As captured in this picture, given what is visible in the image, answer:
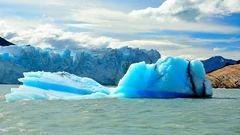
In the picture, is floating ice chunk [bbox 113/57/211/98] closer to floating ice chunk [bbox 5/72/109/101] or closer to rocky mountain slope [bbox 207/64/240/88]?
floating ice chunk [bbox 5/72/109/101]

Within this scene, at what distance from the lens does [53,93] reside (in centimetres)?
3167

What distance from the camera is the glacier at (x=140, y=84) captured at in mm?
31828

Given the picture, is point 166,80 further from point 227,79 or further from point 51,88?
point 227,79

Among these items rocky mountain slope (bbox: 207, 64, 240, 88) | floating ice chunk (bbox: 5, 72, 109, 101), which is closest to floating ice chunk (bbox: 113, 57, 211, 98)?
floating ice chunk (bbox: 5, 72, 109, 101)

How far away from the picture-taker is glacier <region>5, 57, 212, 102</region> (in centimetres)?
3183

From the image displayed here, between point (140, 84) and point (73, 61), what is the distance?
5052cm

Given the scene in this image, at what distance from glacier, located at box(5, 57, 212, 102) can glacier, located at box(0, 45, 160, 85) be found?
145 ft

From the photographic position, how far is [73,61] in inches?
3275

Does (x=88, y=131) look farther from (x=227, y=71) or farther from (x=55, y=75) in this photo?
(x=227, y=71)

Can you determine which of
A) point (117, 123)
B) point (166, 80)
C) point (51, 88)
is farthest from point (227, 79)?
point (117, 123)

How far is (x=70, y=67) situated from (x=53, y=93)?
51678 mm

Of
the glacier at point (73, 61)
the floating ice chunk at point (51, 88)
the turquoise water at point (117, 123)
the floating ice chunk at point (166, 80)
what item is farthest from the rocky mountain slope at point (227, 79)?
the turquoise water at point (117, 123)

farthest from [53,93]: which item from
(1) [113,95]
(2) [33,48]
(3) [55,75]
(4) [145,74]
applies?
(2) [33,48]

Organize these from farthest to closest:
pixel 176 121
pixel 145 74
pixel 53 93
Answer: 1. pixel 145 74
2. pixel 53 93
3. pixel 176 121
